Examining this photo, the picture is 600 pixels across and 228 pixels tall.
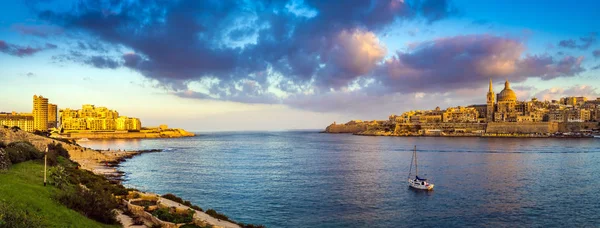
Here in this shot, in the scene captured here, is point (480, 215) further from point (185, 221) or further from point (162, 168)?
point (162, 168)

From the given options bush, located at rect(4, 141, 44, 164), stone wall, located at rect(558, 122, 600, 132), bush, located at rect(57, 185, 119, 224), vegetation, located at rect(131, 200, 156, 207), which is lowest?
vegetation, located at rect(131, 200, 156, 207)

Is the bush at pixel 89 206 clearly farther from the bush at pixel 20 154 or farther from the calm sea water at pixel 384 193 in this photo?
the bush at pixel 20 154

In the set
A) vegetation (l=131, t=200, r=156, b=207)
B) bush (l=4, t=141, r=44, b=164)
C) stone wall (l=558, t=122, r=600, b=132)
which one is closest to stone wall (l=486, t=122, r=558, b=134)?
stone wall (l=558, t=122, r=600, b=132)

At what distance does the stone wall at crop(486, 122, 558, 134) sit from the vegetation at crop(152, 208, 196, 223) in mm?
197368

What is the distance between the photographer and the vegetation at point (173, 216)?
21.6m

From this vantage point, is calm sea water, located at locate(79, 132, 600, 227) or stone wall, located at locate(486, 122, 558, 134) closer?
calm sea water, located at locate(79, 132, 600, 227)

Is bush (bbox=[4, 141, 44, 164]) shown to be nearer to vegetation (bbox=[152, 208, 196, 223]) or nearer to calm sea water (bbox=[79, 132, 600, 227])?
calm sea water (bbox=[79, 132, 600, 227])

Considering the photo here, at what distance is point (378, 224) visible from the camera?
27422 mm

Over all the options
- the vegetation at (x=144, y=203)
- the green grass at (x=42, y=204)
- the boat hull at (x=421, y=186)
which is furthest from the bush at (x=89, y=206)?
the boat hull at (x=421, y=186)

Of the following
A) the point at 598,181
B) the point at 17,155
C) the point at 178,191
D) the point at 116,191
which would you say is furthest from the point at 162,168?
the point at 598,181

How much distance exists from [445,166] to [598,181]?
19.6 m

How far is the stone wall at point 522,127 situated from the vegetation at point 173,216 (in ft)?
648

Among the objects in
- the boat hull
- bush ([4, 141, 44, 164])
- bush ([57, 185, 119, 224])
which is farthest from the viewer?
the boat hull

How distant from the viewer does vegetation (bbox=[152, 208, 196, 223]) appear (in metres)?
21.6
